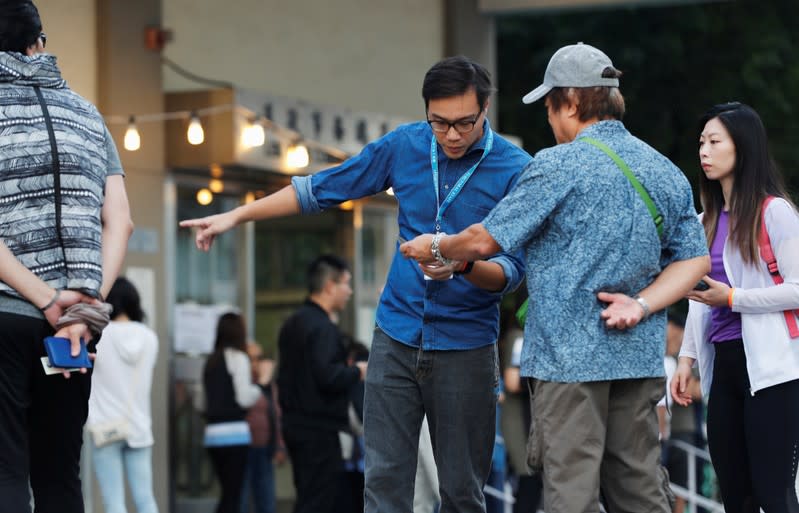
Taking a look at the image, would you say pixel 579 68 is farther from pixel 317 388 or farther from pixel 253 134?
pixel 253 134

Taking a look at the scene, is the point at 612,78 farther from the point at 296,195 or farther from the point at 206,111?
the point at 206,111

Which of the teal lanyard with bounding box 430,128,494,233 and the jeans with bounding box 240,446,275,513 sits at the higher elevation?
the teal lanyard with bounding box 430,128,494,233

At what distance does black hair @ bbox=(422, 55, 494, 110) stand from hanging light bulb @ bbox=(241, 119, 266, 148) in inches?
252

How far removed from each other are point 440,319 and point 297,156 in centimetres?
712

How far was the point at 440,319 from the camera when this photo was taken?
5.07 meters

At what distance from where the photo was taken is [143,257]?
11.2 m

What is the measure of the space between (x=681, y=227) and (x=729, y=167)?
1.18 meters

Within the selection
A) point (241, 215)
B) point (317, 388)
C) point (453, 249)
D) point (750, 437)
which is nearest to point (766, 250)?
point (750, 437)

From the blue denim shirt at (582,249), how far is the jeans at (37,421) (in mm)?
1451

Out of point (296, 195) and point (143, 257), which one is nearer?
point (296, 195)

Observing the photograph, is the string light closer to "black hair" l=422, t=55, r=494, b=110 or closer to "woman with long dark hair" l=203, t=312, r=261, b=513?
"woman with long dark hair" l=203, t=312, r=261, b=513

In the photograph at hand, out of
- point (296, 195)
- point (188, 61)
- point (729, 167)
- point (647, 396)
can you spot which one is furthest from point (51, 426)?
point (188, 61)

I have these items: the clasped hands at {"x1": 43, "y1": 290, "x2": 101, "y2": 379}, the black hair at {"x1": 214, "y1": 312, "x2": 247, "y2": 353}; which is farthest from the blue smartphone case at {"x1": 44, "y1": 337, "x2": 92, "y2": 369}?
the black hair at {"x1": 214, "y1": 312, "x2": 247, "y2": 353}

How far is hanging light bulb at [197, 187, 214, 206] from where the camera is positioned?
12062 mm
